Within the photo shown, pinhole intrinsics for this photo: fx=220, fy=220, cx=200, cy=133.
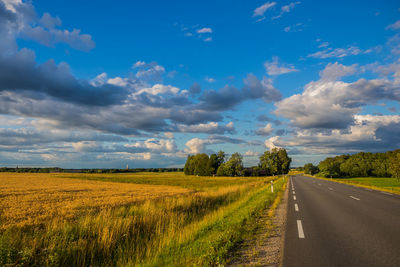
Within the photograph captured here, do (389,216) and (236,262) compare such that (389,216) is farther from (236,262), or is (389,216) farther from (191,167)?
(191,167)

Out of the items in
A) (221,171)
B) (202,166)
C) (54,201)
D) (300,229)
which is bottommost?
(221,171)

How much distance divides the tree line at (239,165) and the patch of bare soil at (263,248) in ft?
336

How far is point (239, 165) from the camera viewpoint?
110000 mm

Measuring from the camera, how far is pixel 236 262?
476 cm

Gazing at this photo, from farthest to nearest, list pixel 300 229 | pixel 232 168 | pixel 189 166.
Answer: pixel 189 166 → pixel 232 168 → pixel 300 229

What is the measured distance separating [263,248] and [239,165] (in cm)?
10676

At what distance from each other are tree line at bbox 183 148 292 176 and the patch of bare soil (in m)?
102

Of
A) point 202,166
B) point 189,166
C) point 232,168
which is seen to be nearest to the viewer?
point 232,168

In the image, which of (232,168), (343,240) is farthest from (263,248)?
(232,168)

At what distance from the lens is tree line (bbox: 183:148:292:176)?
10956 cm

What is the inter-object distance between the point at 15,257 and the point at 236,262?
568 cm

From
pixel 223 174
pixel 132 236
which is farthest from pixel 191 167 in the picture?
pixel 132 236

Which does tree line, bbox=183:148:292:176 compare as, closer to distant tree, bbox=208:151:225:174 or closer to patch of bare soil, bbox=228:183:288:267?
distant tree, bbox=208:151:225:174

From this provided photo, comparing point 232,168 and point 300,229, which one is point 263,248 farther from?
point 232,168
